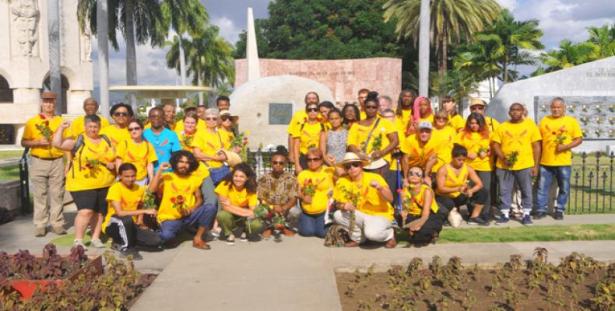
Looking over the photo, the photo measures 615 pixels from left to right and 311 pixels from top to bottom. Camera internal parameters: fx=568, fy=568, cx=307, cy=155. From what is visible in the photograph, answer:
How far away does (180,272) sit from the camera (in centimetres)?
534

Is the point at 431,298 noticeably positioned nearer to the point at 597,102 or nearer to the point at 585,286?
the point at 585,286

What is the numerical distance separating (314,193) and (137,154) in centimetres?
208

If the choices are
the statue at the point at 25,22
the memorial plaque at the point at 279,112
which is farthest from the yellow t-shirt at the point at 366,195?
Answer: the statue at the point at 25,22

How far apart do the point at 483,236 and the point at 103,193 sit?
448 centimetres

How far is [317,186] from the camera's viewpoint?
6.72 meters

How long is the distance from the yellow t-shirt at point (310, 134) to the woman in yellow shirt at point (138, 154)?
1.92 metres

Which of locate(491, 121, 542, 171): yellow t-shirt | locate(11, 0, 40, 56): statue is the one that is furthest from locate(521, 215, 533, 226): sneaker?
locate(11, 0, 40, 56): statue

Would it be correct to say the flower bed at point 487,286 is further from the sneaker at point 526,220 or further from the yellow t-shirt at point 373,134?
the sneaker at point 526,220

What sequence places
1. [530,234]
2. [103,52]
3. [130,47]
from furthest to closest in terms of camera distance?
1. [130,47]
2. [103,52]
3. [530,234]

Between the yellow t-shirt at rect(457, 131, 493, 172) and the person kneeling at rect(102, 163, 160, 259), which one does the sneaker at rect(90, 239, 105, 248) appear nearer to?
the person kneeling at rect(102, 163, 160, 259)

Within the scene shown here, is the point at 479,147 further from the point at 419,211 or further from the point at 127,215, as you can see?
the point at 127,215

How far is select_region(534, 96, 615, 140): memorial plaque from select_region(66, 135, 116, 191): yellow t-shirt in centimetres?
1458

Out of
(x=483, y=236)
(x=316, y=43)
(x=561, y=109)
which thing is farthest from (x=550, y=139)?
(x=316, y=43)

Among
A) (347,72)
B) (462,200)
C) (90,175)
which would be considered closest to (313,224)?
(462,200)
